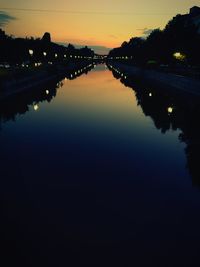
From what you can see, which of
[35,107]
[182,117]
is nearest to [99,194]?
[182,117]

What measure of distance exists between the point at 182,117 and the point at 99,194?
16.0 meters

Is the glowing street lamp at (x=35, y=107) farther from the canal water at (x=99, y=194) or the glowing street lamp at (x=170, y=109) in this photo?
the glowing street lamp at (x=170, y=109)

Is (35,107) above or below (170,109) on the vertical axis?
above

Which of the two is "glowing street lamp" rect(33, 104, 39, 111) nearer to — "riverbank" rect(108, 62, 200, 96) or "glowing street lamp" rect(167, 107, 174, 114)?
"glowing street lamp" rect(167, 107, 174, 114)

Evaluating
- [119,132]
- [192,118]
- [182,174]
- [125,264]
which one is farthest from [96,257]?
[192,118]

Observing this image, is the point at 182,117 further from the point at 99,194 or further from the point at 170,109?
the point at 99,194

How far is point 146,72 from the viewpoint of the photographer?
6812cm

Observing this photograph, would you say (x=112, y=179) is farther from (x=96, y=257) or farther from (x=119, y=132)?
(x=119, y=132)

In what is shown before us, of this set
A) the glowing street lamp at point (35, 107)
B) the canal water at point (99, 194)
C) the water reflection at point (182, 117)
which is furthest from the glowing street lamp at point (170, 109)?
the glowing street lamp at point (35, 107)

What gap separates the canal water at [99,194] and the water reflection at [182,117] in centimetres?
12

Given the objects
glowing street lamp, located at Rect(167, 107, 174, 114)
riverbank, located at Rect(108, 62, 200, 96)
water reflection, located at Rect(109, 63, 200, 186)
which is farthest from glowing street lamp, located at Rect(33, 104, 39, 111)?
riverbank, located at Rect(108, 62, 200, 96)

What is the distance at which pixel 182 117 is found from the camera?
2456 cm

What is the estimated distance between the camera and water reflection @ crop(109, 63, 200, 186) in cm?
1477

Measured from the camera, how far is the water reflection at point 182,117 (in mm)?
14774
